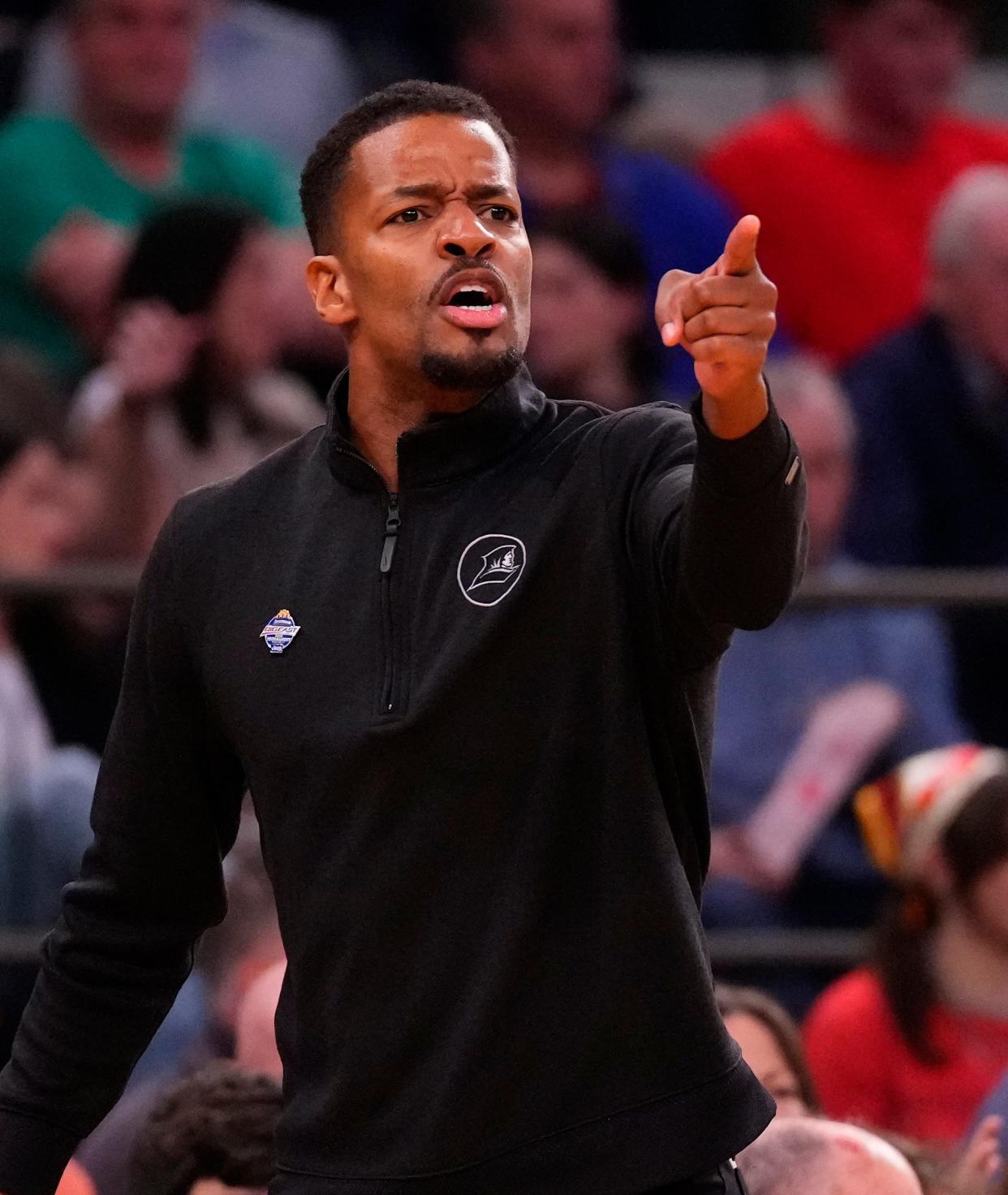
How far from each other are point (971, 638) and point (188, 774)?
275 centimetres

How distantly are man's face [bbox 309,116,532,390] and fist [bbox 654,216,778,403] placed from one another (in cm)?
40

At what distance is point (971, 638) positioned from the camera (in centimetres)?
485

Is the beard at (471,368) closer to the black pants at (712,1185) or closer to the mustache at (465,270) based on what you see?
the mustache at (465,270)

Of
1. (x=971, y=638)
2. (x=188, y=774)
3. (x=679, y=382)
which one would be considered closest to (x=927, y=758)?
(x=971, y=638)

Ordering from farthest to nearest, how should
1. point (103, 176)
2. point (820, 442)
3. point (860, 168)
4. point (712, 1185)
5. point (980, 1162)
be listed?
point (860, 168) → point (103, 176) → point (820, 442) → point (980, 1162) → point (712, 1185)

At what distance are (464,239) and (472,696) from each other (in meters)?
0.48

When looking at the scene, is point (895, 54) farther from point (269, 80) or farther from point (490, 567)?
point (490, 567)

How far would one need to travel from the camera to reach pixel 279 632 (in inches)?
90.0

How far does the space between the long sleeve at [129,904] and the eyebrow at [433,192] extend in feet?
1.54

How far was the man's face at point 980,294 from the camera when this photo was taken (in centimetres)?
580

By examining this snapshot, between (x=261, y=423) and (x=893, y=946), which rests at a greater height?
(x=261, y=423)

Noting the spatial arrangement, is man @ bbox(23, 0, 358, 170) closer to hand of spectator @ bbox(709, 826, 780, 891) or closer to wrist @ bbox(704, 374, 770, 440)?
hand of spectator @ bbox(709, 826, 780, 891)

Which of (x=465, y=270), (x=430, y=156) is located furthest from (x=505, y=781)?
(x=430, y=156)

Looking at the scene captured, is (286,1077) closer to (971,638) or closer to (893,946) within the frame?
(893,946)
